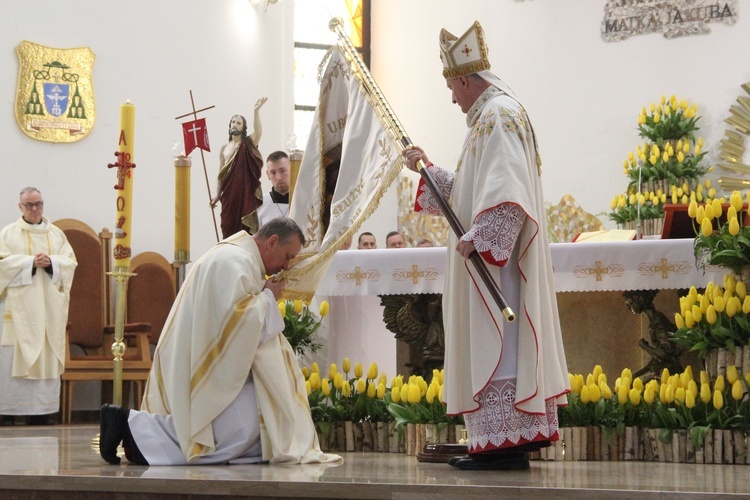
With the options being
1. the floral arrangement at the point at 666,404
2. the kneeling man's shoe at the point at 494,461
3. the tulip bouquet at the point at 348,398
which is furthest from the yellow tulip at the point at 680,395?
the tulip bouquet at the point at 348,398

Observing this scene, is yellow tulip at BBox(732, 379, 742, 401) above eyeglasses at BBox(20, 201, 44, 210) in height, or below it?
below

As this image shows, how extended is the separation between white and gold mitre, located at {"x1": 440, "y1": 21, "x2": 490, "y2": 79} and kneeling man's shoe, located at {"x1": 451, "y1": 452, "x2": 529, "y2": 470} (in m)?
1.54

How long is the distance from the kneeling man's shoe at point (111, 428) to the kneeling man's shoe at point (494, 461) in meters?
1.49

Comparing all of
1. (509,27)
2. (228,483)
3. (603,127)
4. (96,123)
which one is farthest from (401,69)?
(228,483)

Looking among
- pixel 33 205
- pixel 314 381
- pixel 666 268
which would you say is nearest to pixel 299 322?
pixel 314 381

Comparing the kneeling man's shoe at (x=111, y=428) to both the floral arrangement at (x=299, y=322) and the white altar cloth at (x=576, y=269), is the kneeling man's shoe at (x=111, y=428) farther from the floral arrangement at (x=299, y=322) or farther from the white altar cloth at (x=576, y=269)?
the white altar cloth at (x=576, y=269)

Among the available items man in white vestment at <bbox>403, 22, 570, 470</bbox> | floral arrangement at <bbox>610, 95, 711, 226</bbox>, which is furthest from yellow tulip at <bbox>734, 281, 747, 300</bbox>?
floral arrangement at <bbox>610, 95, 711, 226</bbox>

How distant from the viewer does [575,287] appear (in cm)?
586

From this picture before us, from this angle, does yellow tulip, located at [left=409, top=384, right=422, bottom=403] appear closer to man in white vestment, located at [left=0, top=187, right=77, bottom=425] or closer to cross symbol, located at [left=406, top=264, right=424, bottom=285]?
cross symbol, located at [left=406, top=264, right=424, bottom=285]

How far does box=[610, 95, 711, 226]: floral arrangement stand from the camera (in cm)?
1112

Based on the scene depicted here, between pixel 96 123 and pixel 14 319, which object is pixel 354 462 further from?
pixel 96 123

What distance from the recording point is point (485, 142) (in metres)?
4.48

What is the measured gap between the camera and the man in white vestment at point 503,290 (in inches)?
170

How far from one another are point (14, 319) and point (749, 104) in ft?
24.0
